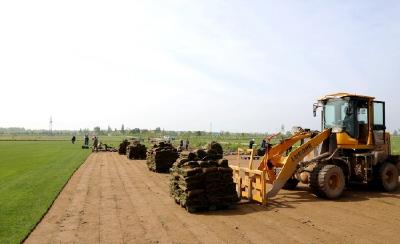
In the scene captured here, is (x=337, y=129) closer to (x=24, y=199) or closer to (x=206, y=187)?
(x=206, y=187)

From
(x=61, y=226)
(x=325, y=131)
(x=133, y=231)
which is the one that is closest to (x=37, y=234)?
(x=61, y=226)

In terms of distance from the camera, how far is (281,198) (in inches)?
521

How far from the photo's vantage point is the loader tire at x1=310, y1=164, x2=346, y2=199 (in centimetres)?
1272

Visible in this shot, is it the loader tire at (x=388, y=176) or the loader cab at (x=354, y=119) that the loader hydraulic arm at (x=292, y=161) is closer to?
the loader cab at (x=354, y=119)

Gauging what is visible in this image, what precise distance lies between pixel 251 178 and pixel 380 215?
392 cm

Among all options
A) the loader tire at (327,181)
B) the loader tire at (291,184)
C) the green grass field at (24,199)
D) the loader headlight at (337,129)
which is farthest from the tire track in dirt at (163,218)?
the loader headlight at (337,129)

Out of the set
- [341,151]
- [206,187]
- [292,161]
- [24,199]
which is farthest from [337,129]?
[24,199]

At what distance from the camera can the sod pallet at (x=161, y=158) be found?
22844mm

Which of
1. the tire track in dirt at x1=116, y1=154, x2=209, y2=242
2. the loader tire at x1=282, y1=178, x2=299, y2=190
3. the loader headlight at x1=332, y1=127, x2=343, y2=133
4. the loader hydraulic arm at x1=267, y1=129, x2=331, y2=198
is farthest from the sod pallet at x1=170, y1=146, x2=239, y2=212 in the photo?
the loader headlight at x1=332, y1=127, x2=343, y2=133

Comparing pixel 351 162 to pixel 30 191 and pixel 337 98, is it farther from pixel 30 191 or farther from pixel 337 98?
pixel 30 191

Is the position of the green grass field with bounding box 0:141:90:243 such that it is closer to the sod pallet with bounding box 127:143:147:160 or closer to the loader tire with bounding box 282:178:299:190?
the loader tire with bounding box 282:178:299:190

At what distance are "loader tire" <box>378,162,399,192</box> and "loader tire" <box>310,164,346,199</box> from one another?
7.90ft

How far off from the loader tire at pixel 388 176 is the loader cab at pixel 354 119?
1029 millimetres

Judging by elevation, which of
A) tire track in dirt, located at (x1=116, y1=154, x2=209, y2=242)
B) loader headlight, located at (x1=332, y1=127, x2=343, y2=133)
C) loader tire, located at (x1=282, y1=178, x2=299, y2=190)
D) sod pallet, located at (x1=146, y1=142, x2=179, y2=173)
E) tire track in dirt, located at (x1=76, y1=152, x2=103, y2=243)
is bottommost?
tire track in dirt, located at (x1=76, y1=152, x2=103, y2=243)
